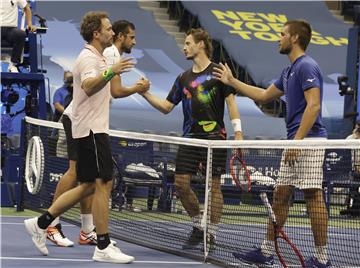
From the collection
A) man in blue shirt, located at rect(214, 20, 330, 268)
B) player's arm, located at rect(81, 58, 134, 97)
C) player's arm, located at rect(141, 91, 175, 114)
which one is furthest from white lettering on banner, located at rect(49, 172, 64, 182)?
man in blue shirt, located at rect(214, 20, 330, 268)

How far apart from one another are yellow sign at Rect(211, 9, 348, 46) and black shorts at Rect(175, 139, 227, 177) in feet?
55.4

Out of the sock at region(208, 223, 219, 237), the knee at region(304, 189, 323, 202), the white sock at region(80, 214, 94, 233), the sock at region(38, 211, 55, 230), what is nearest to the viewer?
the knee at region(304, 189, 323, 202)

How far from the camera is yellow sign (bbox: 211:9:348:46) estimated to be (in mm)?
26469

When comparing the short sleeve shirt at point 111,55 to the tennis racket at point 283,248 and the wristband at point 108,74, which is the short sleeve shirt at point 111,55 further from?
the tennis racket at point 283,248

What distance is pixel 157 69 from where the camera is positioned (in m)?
24.8

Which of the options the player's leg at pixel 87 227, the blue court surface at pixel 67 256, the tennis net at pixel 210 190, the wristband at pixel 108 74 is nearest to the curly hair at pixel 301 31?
the tennis net at pixel 210 190

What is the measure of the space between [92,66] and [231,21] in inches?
734

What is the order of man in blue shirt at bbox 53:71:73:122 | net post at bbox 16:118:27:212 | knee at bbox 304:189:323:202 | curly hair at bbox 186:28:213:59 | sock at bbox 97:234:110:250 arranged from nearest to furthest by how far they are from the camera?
knee at bbox 304:189:323:202 < sock at bbox 97:234:110:250 < curly hair at bbox 186:28:213:59 < net post at bbox 16:118:27:212 < man in blue shirt at bbox 53:71:73:122

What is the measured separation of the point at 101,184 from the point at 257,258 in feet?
4.26

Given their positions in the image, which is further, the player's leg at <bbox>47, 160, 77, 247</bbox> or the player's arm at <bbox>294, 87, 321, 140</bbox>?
the player's leg at <bbox>47, 160, 77, 247</bbox>

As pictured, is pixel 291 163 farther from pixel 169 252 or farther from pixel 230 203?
pixel 230 203

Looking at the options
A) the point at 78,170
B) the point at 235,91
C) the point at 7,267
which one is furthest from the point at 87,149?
the point at 235,91

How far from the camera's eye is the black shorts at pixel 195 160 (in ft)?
30.3

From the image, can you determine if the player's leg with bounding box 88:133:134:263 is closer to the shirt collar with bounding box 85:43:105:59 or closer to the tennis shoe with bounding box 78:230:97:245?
the shirt collar with bounding box 85:43:105:59
